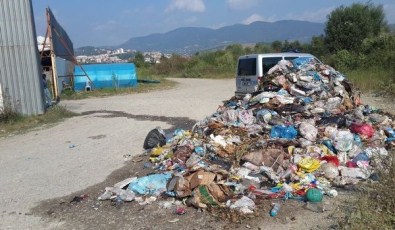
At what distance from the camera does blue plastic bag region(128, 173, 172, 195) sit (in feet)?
19.2

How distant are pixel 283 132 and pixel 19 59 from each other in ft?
32.5

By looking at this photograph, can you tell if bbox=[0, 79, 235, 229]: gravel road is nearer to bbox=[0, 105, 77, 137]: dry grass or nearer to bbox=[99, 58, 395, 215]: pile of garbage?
bbox=[0, 105, 77, 137]: dry grass

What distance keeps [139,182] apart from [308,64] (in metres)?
6.25

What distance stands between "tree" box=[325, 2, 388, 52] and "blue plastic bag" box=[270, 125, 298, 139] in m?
25.1

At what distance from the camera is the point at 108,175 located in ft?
22.9

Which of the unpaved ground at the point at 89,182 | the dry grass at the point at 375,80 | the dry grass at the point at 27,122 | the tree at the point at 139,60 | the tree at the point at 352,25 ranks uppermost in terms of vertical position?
the tree at the point at 352,25

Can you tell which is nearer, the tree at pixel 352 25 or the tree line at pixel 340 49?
the tree line at pixel 340 49

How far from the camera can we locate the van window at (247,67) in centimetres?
1243

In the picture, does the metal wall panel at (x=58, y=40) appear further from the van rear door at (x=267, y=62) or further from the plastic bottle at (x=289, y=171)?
the plastic bottle at (x=289, y=171)

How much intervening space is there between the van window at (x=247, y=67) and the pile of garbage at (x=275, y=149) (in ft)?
7.72

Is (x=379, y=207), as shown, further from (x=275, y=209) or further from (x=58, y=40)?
(x=58, y=40)

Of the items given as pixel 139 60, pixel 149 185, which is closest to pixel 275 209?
pixel 149 185

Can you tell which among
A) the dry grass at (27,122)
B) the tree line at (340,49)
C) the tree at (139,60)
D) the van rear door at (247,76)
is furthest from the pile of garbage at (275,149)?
the tree at (139,60)

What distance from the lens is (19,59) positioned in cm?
1323
